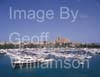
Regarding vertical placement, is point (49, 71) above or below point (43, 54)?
below

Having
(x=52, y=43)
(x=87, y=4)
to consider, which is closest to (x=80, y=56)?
(x=52, y=43)

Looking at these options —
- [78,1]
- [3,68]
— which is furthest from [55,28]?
[3,68]

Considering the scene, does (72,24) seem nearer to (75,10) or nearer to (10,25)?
(75,10)

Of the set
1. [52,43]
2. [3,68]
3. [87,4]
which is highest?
[87,4]

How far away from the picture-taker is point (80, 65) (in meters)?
3.31

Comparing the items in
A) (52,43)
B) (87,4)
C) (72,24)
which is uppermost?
(87,4)

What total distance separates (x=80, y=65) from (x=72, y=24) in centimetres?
44

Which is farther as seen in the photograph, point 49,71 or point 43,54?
point 43,54

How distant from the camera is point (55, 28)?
Result: 3367 millimetres

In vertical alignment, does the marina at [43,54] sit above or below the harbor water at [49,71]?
above

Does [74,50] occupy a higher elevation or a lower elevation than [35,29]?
lower

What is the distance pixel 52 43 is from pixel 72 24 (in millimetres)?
294

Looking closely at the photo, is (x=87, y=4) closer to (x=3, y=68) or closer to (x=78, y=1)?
(x=78, y=1)

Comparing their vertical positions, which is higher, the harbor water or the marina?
the marina
